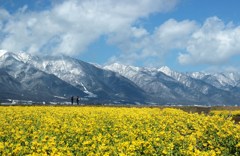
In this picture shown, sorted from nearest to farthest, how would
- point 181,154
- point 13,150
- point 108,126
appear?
point 13,150 < point 181,154 < point 108,126

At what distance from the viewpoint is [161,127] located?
23938mm

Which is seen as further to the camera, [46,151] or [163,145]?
[163,145]

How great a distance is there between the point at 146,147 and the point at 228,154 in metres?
3.62

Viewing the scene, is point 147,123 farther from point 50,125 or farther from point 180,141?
point 180,141

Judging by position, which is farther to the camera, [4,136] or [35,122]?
[35,122]

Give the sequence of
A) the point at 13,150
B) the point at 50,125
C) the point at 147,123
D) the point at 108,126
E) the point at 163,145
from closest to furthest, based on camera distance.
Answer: the point at 13,150
the point at 163,145
the point at 50,125
the point at 108,126
the point at 147,123

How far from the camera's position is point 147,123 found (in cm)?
2677

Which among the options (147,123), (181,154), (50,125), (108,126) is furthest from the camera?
(147,123)

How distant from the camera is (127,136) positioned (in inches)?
776

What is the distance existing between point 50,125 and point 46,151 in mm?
7795

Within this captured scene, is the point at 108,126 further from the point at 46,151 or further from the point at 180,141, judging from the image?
the point at 46,151

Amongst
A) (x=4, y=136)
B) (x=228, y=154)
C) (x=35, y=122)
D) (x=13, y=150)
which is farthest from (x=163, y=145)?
(x=35, y=122)

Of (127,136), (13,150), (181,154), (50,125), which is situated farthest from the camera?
(50,125)

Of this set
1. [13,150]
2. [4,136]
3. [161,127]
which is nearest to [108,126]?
[161,127]
